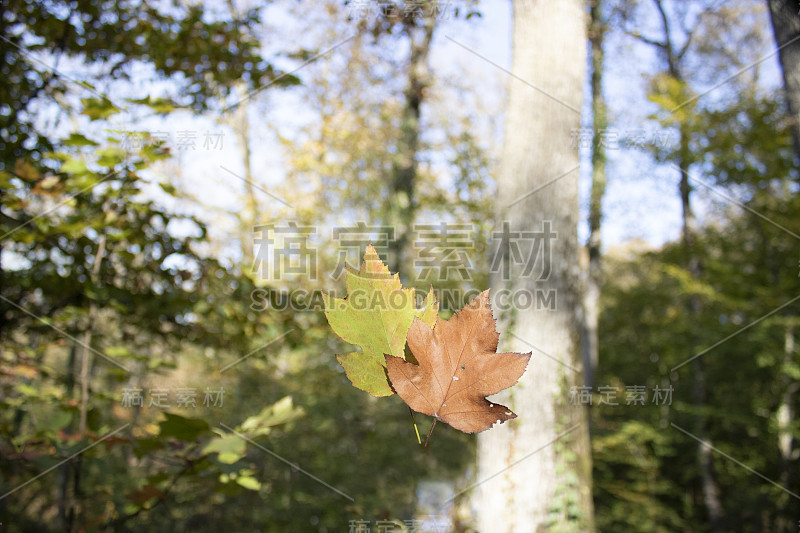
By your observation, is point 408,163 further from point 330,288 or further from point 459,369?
point 459,369

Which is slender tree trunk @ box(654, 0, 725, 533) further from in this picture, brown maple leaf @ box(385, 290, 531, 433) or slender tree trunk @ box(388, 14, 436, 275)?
brown maple leaf @ box(385, 290, 531, 433)

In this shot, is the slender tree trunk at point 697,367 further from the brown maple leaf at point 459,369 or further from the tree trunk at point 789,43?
the brown maple leaf at point 459,369

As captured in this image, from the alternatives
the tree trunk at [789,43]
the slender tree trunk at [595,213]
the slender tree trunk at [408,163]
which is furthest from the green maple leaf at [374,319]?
the slender tree trunk at [595,213]

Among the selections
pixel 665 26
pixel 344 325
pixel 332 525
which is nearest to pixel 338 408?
pixel 332 525

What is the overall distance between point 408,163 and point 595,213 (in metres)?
2.86

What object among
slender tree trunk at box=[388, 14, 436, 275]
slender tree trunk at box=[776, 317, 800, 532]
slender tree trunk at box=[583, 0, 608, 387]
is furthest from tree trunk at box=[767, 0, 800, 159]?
slender tree trunk at box=[776, 317, 800, 532]

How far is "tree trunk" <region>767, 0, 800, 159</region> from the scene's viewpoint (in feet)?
8.07

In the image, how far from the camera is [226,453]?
3.41 feet

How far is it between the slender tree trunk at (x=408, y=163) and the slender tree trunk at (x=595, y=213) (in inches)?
86.7

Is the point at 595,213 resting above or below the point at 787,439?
above

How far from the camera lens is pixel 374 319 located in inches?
13.2

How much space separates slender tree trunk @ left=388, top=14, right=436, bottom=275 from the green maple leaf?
442 centimetres

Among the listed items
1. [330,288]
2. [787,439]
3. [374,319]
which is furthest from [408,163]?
[787,439]

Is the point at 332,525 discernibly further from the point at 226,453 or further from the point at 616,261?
the point at 616,261
